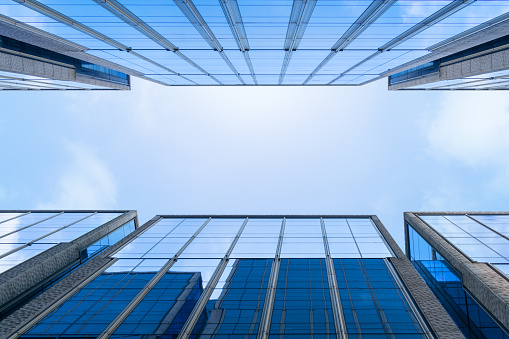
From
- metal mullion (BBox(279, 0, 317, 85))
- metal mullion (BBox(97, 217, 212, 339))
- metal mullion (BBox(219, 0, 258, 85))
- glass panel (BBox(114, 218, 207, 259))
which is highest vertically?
metal mullion (BBox(219, 0, 258, 85))

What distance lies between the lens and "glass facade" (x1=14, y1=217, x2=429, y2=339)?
54.8ft

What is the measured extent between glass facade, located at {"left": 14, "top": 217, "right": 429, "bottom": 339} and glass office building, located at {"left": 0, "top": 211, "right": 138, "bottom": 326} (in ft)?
11.4

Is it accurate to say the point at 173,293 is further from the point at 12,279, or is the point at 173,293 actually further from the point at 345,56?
the point at 345,56

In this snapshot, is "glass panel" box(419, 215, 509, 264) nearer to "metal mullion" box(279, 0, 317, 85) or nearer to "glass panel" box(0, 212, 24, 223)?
"metal mullion" box(279, 0, 317, 85)

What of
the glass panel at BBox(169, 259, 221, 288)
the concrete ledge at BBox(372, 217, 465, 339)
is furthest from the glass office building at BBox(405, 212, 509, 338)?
the glass panel at BBox(169, 259, 221, 288)

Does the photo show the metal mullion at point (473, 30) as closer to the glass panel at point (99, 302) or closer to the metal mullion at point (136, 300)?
the metal mullion at point (136, 300)

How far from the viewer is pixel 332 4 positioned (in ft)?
39.4

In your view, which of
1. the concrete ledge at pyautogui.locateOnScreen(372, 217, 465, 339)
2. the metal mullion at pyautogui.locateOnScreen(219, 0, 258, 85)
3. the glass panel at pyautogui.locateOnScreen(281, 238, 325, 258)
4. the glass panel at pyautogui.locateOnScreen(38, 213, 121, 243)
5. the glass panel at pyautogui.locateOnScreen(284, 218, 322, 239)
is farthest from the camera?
the glass panel at pyautogui.locateOnScreen(284, 218, 322, 239)

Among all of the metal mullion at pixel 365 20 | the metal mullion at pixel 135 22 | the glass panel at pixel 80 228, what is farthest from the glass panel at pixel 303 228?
the metal mullion at pixel 135 22

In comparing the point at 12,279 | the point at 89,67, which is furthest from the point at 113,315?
the point at 89,67

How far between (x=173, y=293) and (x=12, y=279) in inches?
352

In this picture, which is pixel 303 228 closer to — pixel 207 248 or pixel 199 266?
pixel 207 248

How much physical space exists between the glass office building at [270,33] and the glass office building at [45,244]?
1136 cm

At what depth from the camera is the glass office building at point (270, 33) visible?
1241cm
